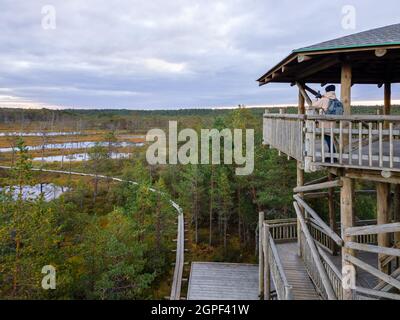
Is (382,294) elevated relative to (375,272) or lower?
lower

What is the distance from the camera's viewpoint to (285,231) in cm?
1401

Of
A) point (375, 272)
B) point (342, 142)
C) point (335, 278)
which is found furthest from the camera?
point (335, 278)

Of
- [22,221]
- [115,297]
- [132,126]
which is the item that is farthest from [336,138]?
[132,126]

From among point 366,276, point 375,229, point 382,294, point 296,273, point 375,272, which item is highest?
point 375,229

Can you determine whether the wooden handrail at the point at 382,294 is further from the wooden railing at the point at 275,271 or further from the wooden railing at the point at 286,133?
the wooden railing at the point at 286,133

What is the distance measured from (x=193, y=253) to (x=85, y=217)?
9235 mm

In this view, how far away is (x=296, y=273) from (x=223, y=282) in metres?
8.90

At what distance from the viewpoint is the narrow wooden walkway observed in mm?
9547

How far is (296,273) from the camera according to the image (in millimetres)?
10727

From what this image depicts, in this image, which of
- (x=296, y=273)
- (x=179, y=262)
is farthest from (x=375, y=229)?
(x=179, y=262)

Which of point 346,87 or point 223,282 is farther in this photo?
point 223,282

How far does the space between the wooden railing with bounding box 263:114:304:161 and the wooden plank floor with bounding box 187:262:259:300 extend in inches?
364

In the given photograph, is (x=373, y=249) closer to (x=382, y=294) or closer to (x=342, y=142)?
(x=382, y=294)

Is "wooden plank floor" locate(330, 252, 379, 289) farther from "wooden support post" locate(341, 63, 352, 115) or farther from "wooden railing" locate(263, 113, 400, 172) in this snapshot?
"wooden support post" locate(341, 63, 352, 115)
